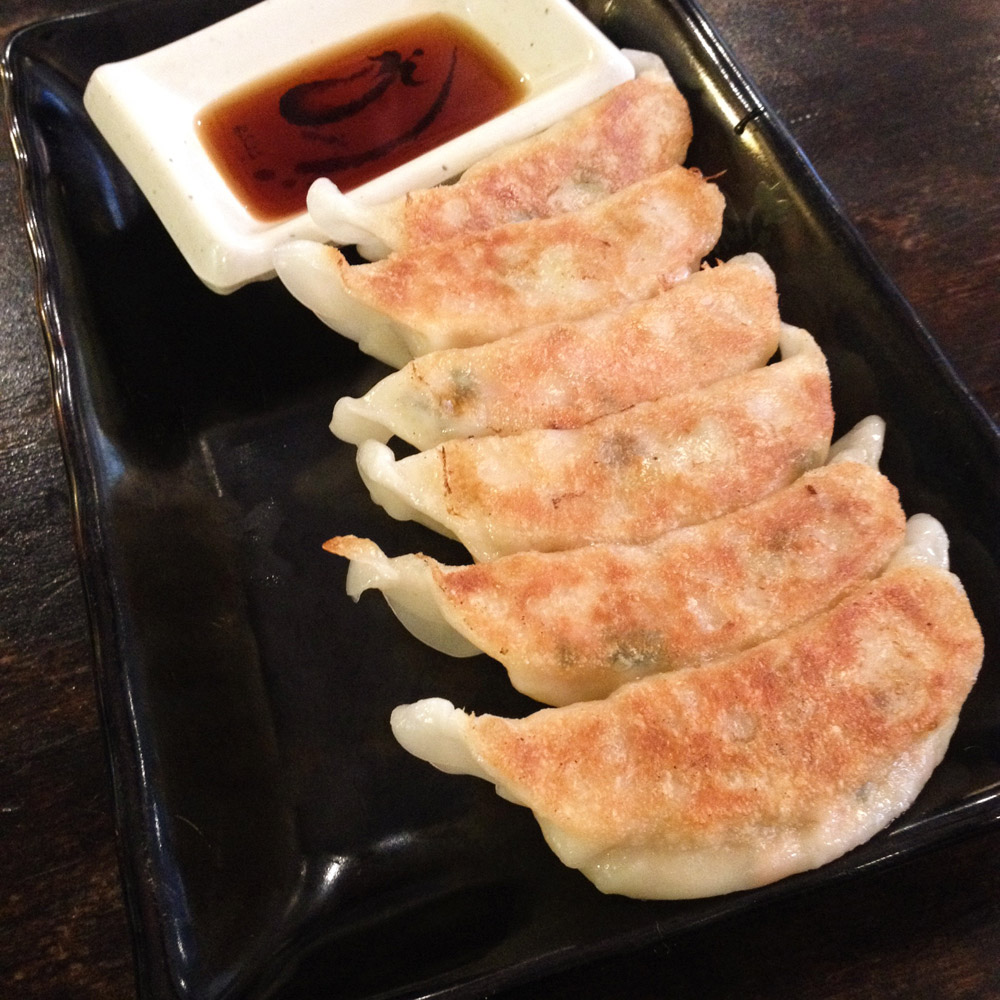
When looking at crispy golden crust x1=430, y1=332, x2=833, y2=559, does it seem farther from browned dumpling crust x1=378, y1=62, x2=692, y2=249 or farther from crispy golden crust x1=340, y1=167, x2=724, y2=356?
browned dumpling crust x1=378, y1=62, x2=692, y2=249

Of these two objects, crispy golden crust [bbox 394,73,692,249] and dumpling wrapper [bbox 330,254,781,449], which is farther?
crispy golden crust [bbox 394,73,692,249]

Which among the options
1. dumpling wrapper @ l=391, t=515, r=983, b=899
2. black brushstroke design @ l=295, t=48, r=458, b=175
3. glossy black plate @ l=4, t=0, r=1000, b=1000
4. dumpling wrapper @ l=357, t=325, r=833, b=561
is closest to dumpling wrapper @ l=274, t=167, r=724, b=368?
glossy black plate @ l=4, t=0, r=1000, b=1000

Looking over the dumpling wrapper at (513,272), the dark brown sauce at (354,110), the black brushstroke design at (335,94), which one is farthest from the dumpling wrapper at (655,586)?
the black brushstroke design at (335,94)

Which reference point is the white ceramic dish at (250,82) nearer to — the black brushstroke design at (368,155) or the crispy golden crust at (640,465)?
the black brushstroke design at (368,155)

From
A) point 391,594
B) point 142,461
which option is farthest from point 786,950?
point 142,461

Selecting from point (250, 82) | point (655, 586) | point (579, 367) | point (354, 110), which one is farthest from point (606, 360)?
point (250, 82)

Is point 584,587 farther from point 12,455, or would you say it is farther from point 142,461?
point 12,455
